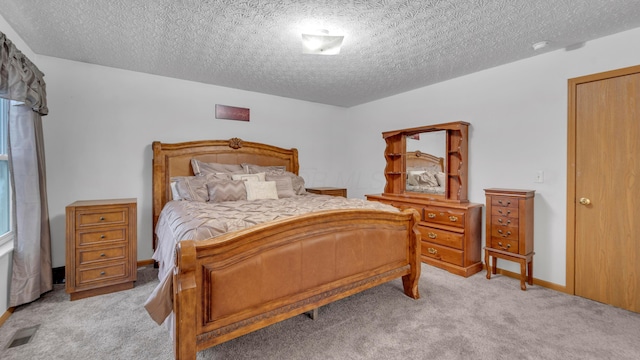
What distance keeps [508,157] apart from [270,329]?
2.95 m

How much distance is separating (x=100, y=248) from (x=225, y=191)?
1.19 metres

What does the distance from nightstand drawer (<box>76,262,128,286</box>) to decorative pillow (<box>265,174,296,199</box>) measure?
1698 mm

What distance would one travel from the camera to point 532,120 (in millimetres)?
2834

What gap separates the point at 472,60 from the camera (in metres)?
2.93

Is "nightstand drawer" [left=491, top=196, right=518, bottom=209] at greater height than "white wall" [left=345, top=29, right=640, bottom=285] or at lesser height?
lesser

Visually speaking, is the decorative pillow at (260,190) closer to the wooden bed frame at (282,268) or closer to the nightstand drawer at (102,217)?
the nightstand drawer at (102,217)

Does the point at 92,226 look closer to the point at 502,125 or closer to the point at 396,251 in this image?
the point at 396,251

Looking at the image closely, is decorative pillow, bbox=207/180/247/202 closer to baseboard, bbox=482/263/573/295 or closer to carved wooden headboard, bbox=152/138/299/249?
carved wooden headboard, bbox=152/138/299/249

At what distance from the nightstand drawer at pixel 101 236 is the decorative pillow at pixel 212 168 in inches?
41.6

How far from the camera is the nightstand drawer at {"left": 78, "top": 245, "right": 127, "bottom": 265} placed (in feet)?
7.95

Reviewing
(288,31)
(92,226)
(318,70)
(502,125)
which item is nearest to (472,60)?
(502,125)

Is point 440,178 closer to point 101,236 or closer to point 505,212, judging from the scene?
point 505,212

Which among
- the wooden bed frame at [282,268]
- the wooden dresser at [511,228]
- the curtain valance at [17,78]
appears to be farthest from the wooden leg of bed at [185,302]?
the wooden dresser at [511,228]

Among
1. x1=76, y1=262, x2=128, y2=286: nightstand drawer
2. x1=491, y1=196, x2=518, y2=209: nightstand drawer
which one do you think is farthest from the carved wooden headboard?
x1=491, y1=196, x2=518, y2=209: nightstand drawer
